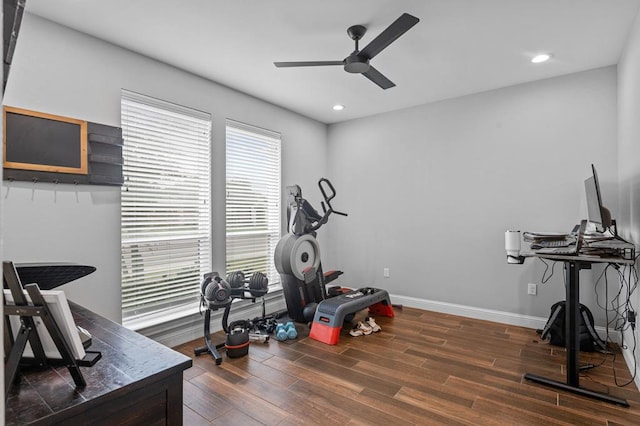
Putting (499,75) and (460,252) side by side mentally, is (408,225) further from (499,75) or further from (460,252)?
(499,75)

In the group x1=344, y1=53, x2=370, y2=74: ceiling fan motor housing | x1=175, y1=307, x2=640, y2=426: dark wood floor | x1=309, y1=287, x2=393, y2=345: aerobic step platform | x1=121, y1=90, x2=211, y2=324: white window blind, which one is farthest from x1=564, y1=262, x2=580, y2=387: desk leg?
x1=121, y1=90, x2=211, y2=324: white window blind

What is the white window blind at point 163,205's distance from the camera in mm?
3061

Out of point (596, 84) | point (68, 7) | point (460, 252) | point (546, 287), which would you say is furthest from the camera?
point (460, 252)

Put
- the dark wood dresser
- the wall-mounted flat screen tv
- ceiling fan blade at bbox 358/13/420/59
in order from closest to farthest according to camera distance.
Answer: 1. the dark wood dresser
2. ceiling fan blade at bbox 358/13/420/59
3. the wall-mounted flat screen tv

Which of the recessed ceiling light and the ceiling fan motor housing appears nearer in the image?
the ceiling fan motor housing

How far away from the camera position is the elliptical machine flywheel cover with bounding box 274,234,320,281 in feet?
12.5

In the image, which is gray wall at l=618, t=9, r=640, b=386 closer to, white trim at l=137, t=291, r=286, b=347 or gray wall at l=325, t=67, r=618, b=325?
gray wall at l=325, t=67, r=618, b=325

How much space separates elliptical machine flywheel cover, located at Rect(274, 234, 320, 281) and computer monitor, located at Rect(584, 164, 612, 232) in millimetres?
2658

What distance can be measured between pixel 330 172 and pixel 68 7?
371 cm

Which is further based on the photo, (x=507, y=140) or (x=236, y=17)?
(x=507, y=140)

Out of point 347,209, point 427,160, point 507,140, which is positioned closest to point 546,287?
point 507,140

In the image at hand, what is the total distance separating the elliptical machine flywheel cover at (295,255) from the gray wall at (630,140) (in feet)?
9.51

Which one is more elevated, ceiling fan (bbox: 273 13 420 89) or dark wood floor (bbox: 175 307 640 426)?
ceiling fan (bbox: 273 13 420 89)

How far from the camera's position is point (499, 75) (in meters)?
3.63
